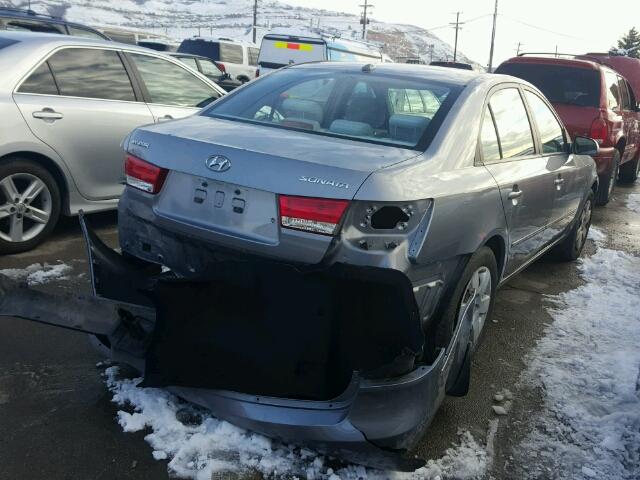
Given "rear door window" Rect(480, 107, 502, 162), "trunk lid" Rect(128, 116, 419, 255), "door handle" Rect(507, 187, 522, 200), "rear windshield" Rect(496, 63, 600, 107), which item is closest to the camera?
"trunk lid" Rect(128, 116, 419, 255)

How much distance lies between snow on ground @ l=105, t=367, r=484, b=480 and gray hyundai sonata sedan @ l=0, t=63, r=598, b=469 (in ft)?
0.57

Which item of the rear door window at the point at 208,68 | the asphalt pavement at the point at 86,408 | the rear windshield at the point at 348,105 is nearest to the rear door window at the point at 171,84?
the asphalt pavement at the point at 86,408

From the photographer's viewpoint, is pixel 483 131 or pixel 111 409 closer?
pixel 111 409

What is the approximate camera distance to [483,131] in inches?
128

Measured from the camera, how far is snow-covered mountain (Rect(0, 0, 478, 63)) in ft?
308

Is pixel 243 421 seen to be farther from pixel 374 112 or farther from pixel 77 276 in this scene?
pixel 77 276

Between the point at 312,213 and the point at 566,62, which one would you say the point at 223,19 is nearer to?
the point at 566,62

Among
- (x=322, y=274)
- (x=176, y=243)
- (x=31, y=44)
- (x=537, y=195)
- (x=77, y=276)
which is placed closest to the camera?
(x=322, y=274)

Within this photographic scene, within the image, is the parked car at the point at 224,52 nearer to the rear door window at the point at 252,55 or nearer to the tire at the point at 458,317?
the rear door window at the point at 252,55

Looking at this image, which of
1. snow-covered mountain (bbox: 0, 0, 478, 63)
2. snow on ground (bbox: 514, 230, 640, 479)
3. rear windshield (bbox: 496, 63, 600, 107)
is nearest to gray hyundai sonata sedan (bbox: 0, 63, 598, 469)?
snow on ground (bbox: 514, 230, 640, 479)

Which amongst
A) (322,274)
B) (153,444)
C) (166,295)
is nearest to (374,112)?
(322,274)

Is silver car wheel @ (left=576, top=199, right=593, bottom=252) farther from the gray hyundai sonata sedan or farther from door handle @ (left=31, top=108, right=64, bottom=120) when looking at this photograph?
door handle @ (left=31, top=108, right=64, bottom=120)

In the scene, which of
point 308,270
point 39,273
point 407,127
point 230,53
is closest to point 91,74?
point 39,273

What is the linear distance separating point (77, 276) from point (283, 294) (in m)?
2.42
